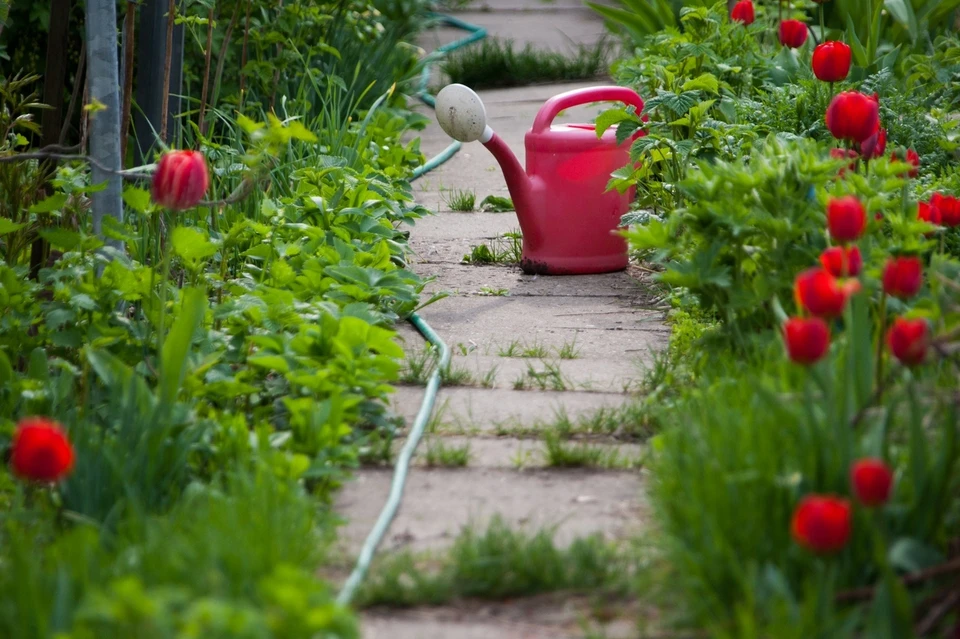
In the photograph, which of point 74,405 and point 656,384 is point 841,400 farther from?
point 74,405

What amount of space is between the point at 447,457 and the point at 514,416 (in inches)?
9.9

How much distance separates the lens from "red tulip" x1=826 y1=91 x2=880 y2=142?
2197 mm

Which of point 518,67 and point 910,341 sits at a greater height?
point 910,341

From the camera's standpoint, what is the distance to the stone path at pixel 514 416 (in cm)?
154

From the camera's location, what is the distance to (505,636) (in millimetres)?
1464

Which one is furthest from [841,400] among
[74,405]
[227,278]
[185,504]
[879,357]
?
[227,278]

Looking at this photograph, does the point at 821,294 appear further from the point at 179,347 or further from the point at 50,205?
the point at 50,205

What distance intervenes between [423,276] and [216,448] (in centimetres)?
146

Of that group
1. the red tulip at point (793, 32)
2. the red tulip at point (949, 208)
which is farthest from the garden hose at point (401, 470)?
the red tulip at point (793, 32)

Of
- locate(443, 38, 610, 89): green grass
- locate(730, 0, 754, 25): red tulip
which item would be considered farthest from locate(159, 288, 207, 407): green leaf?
locate(443, 38, 610, 89): green grass

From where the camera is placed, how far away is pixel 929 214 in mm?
2137

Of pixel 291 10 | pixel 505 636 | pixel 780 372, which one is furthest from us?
pixel 291 10

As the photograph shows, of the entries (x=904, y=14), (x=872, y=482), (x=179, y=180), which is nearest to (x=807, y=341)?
(x=872, y=482)

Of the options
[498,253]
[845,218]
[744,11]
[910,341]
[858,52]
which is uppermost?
[744,11]
